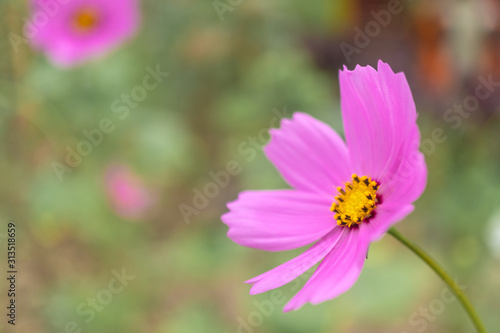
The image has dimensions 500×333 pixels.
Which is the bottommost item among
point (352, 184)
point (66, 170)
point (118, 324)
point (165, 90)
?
point (352, 184)

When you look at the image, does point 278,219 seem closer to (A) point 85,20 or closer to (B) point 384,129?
(B) point 384,129

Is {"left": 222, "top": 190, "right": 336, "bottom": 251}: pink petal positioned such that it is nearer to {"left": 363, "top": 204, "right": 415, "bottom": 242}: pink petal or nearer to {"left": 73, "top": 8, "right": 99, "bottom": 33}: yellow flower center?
{"left": 363, "top": 204, "right": 415, "bottom": 242}: pink petal

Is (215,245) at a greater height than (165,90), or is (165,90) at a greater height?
(165,90)

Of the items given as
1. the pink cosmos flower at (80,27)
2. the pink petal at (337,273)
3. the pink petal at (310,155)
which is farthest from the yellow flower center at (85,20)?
the pink petal at (337,273)

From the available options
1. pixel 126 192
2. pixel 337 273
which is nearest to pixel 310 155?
pixel 337 273

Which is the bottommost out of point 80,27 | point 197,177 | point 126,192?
point 126,192

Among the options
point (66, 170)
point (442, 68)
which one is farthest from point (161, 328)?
point (442, 68)

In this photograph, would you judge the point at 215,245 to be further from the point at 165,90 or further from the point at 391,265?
the point at 165,90
